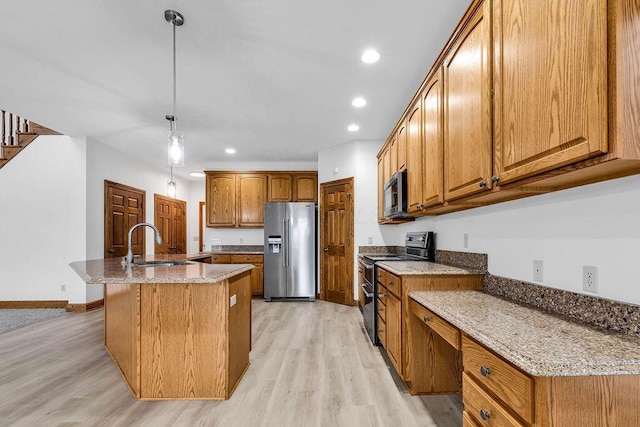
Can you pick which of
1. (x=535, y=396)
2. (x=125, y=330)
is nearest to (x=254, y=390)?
(x=125, y=330)

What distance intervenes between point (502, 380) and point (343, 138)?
13.4 feet

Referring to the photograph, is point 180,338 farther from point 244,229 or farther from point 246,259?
point 244,229

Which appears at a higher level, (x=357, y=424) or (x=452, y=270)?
(x=452, y=270)

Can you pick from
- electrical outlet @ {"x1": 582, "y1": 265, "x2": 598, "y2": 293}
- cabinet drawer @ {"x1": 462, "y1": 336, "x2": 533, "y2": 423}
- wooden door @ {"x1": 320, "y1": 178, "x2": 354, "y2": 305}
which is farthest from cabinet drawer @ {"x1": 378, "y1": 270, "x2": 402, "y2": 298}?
wooden door @ {"x1": 320, "y1": 178, "x2": 354, "y2": 305}

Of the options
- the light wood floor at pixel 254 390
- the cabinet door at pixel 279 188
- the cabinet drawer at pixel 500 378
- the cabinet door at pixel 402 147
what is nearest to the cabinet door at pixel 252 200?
the cabinet door at pixel 279 188

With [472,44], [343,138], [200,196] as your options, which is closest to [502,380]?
[472,44]

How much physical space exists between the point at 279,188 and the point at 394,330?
13.2 feet

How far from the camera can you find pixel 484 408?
3.75 feet

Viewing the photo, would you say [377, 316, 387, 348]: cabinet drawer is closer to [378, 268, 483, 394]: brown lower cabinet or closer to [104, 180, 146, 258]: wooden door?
[378, 268, 483, 394]: brown lower cabinet

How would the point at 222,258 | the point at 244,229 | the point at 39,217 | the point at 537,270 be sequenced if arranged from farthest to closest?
the point at 244,229, the point at 222,258, the point at 39,217, the point at 537,270

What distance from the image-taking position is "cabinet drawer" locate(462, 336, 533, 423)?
0.92m

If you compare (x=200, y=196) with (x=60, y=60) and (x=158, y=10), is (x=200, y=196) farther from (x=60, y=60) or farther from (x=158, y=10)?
(x=158, y=10)

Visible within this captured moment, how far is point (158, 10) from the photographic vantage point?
2.03 metres

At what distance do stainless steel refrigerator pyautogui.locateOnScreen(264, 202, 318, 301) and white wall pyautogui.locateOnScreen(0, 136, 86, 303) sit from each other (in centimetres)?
288
